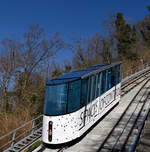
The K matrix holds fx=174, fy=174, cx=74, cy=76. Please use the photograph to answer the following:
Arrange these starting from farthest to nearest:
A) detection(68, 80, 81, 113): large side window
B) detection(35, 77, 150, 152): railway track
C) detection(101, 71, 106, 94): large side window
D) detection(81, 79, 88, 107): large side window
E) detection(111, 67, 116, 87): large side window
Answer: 1. detection(111, 67, 116, 87): large side window
2. detection(101, 71, 106, 94): large side window
3. detection(81, 79, 88, 107): large side window
4. detection(68, 80, 81, 113): large side window
5. detection(35, 77, 150, 152): railway track

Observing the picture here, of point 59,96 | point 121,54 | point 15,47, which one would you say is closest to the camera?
point 59,96

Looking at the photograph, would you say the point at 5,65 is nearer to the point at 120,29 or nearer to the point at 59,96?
the point at 59,96

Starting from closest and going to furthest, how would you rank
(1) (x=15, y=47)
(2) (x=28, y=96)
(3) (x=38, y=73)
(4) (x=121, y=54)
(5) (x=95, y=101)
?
(5) (x=95, y=101), (2) (x=28, y=96), (1) (x=15, y=47), (3) (x=38, y=73), (4) (x=121, y=54)

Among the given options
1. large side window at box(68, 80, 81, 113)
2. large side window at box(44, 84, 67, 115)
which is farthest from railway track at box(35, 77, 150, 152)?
large side window at box(68, 80, 81, 113)

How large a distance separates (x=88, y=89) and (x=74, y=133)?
2077 millimetres

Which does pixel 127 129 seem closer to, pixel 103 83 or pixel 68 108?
pixel 103 83

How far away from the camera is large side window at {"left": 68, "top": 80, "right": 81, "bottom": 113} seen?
717 cm

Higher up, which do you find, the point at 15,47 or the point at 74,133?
the point at 15,47

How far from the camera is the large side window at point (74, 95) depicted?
7170mm

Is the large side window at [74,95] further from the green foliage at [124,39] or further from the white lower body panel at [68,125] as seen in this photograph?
A: the green foliage at [124,39]

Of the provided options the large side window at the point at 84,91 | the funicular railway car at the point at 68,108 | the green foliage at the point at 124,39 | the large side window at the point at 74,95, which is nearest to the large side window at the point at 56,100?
the funicular railway car at the point at 68,108

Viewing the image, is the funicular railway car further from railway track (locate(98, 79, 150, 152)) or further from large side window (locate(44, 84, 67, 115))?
railway track (locate(98, 79, 150, 152))

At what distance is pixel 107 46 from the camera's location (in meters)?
33.5

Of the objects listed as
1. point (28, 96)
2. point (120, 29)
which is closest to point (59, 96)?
point (28, 96)
